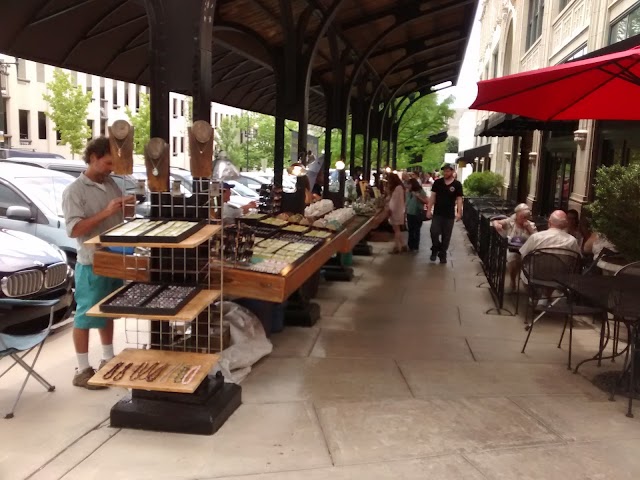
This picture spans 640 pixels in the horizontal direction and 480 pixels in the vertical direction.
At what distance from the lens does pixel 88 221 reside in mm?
4430

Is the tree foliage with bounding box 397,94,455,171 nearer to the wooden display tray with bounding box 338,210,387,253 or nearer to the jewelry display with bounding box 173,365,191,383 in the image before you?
the wooden display tray with bounding box 338,210,387,253

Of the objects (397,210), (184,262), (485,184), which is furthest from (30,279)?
(485,184)

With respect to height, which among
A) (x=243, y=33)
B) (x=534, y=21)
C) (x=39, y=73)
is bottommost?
(x=243, y=33)

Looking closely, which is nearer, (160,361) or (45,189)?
(160,361)

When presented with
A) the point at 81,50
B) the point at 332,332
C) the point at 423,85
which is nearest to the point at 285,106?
the point at 81,50

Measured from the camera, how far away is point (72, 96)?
3556 centimetres

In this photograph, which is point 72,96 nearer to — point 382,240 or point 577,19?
point 382,240

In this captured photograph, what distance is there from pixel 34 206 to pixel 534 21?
1775 centimetres

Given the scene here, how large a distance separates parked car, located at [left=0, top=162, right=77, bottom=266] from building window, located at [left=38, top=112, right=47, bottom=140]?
3362 centimetres

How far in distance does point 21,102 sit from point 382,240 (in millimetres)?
31156

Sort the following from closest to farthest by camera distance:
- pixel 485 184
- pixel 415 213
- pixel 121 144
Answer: pixel 121 144, pixel 415 213, pixel 485 184

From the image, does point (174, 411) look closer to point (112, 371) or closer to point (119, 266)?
point (112, 371)

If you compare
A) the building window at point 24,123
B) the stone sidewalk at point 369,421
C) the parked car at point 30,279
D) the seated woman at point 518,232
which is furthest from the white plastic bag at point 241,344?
the building window at point 24,123

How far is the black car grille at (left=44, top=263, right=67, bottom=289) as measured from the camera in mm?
6254
